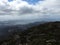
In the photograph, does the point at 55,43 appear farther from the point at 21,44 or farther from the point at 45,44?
the point at 21,44

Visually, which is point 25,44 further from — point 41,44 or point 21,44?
point 41,44

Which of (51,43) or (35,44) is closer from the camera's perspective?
(51,43)

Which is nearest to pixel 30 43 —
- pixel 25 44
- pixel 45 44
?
pixel 25 44

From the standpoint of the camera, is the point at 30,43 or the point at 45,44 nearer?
the point at 45,44

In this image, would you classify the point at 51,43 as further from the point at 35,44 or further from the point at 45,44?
the point at 35,44

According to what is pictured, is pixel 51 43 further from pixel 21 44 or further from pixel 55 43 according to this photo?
pixel 21 44

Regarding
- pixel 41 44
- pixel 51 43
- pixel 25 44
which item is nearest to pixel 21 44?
pixel 25 44

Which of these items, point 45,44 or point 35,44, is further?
point 35,44

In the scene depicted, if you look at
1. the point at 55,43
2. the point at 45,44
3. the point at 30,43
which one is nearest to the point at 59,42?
the point at 55,43
